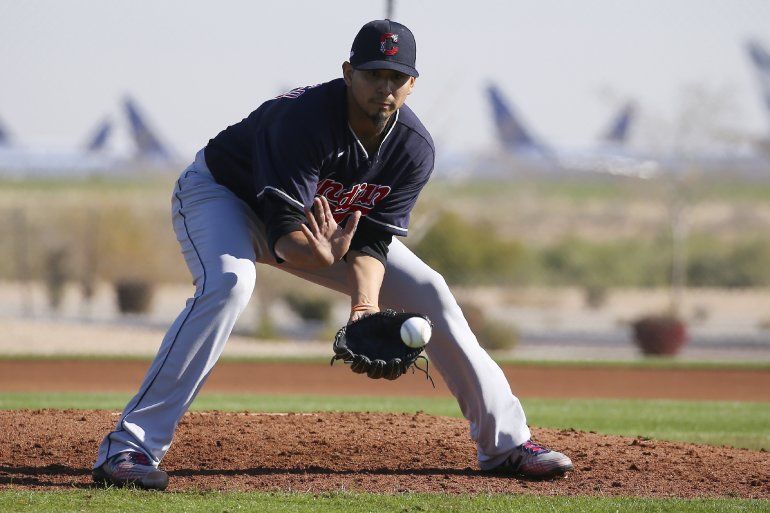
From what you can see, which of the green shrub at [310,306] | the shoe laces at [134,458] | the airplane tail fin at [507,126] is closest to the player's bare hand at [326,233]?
the shoe laces at [134,458]

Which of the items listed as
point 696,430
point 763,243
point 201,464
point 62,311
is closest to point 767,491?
point 201,464

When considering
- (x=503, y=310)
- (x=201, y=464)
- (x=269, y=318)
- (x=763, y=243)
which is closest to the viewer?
(x=201, y=464)

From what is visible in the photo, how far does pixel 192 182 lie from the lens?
5074 mm

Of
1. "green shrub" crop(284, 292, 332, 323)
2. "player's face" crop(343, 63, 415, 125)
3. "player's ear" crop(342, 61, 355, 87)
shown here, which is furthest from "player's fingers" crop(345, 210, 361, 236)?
"green shrub" crop(284, 292, 332, 323)

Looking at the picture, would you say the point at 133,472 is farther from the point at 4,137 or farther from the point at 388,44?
the point at 4,137

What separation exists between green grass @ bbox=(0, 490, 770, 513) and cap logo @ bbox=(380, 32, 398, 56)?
1.74 metres

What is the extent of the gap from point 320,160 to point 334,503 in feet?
4.39

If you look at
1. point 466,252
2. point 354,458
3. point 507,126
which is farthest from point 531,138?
point 354,458

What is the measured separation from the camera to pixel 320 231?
4.71 metres

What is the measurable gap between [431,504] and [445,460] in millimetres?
1142

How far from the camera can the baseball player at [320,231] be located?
4621 millimetres

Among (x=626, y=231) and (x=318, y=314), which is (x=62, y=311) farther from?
(x=626, y=231)

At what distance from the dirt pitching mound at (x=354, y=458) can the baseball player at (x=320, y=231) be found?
30cm

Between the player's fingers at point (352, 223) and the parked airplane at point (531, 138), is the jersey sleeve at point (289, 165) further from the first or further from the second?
the parked airplane at point (531, 138)
